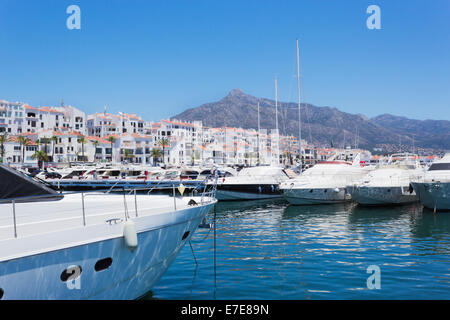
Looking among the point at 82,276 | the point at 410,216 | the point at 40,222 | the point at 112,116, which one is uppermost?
the point at 112,116

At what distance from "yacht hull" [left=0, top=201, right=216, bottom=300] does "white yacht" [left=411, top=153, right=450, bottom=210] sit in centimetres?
1920

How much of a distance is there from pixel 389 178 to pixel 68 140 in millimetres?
68613

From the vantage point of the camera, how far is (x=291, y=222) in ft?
65.6

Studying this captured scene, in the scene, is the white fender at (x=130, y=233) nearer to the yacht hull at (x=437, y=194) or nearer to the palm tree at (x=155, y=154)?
the yacht hull at (x=437, y=194)

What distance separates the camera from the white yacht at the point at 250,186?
31469 millimetres

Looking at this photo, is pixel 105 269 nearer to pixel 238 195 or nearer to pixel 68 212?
pixel 68 212

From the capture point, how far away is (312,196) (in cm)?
2803

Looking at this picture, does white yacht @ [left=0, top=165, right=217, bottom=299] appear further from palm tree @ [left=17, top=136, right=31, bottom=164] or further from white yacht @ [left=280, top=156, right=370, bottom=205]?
palm tree @ [left=17, top=136, right=31, bottom=164]

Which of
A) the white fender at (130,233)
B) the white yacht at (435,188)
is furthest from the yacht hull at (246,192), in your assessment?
the white fender at (130,233)

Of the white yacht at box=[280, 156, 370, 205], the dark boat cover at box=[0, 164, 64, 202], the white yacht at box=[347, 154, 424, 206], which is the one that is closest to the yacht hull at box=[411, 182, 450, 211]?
the white yacht at box=[347, 154, 424, 206]

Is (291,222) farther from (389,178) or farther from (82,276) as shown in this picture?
(82,276)

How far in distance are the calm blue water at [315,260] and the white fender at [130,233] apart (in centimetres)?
260
